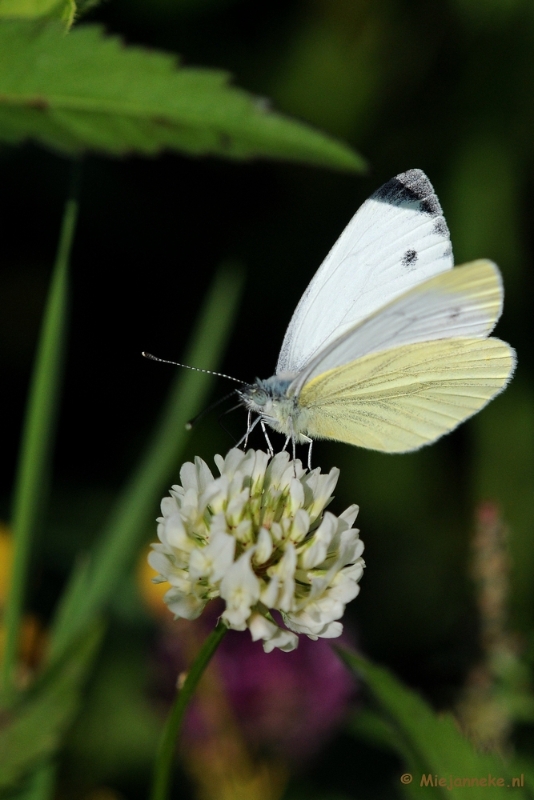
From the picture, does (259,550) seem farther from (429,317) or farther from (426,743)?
(429,317)

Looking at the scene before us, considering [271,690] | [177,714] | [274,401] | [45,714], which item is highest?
[274,401]

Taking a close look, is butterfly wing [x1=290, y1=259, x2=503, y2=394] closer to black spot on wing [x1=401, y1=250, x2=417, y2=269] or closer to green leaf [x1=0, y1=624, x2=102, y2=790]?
black spot on wing [x1=401, y1=250, x2=417, y2=269]

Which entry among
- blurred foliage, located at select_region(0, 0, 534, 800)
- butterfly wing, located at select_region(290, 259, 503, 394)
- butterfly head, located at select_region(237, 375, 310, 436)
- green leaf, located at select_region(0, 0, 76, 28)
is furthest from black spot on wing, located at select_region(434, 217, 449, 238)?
blurred foliage, located at select_region(0, 0, 534, 800)

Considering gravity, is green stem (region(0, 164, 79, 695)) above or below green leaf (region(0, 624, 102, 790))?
above

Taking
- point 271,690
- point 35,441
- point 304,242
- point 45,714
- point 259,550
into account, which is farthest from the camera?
point 304,242

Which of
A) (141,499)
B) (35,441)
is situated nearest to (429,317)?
(141,499)
